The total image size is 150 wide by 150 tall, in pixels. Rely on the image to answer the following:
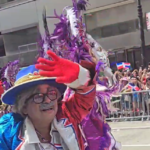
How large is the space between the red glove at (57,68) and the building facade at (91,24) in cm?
1158

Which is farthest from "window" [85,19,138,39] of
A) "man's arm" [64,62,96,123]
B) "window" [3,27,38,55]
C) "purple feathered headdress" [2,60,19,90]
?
"man's arm" [64,62,96,123]

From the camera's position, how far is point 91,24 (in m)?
17.8

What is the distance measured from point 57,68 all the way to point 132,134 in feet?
18.3

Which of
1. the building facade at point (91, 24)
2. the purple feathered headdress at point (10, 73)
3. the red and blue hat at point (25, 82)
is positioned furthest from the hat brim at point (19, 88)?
the building facade at point (91, 24)

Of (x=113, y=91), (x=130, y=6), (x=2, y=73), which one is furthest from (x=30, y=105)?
(x=130, y=6)

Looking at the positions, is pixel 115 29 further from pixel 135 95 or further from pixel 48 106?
pixel 48 106

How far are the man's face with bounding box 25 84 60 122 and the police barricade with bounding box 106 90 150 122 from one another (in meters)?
6.25

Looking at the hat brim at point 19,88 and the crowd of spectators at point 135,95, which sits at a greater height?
the hat brim at point 19,88

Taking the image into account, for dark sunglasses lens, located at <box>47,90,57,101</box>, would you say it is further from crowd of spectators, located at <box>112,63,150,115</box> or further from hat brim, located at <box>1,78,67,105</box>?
crowd of spectators, located at <box>112,63,150,115</box>

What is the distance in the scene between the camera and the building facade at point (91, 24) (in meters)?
16.3

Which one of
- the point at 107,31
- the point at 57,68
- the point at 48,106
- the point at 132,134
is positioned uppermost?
the point at 107,31

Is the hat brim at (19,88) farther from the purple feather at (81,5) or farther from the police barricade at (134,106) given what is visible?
the police barricade at (134,106)

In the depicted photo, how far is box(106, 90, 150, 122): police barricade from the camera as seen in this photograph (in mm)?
8148

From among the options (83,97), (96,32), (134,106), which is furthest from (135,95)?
(96,32)
